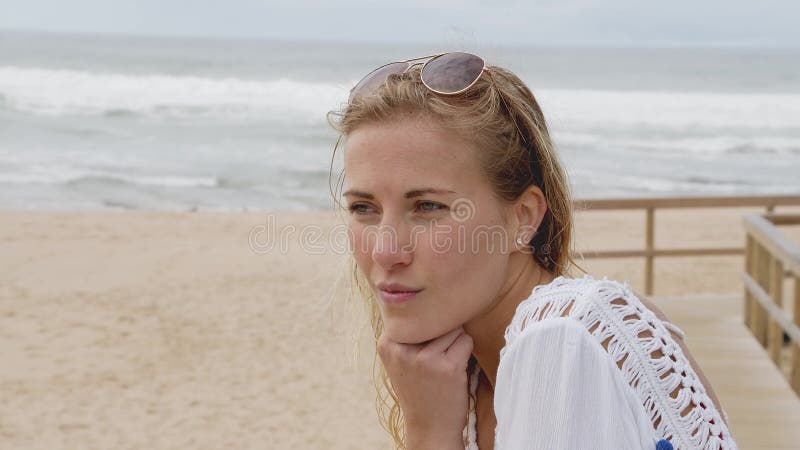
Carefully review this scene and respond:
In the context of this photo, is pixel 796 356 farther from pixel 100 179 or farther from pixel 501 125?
pixel 100 179

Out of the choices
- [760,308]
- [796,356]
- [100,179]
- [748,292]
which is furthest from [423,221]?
[100,179]

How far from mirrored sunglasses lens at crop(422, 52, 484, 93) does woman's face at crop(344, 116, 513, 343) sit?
0.08m

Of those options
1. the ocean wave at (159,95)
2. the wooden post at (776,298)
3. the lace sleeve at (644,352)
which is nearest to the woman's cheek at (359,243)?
the lace sleeve at (644,352)

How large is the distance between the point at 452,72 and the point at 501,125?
5.0 inches

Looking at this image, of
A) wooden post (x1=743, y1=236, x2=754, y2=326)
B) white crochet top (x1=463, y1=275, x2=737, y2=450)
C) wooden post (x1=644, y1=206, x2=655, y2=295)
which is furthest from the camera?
wooden post (x1=644, y1=206, x2=655, y2=295)

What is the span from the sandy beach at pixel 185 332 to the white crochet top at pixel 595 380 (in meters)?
0.99

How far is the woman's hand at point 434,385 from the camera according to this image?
1.46m

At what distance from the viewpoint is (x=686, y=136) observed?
30141 millimetres

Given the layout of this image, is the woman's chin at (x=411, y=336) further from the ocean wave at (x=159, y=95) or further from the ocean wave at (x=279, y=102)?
the ocean wave at (x=279, y=102)

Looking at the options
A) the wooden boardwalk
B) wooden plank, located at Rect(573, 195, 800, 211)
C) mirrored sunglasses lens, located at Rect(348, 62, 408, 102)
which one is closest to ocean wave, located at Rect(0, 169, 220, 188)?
wooden plank, located at Rect(573, 195, 800, 211)

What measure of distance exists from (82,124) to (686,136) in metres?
21.9

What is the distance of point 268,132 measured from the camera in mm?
29516

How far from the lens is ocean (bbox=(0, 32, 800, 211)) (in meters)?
20.3

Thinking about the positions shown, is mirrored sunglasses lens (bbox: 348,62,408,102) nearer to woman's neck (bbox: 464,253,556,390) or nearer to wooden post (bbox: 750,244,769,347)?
woman's neck (bbox: 464,253,556,390)
